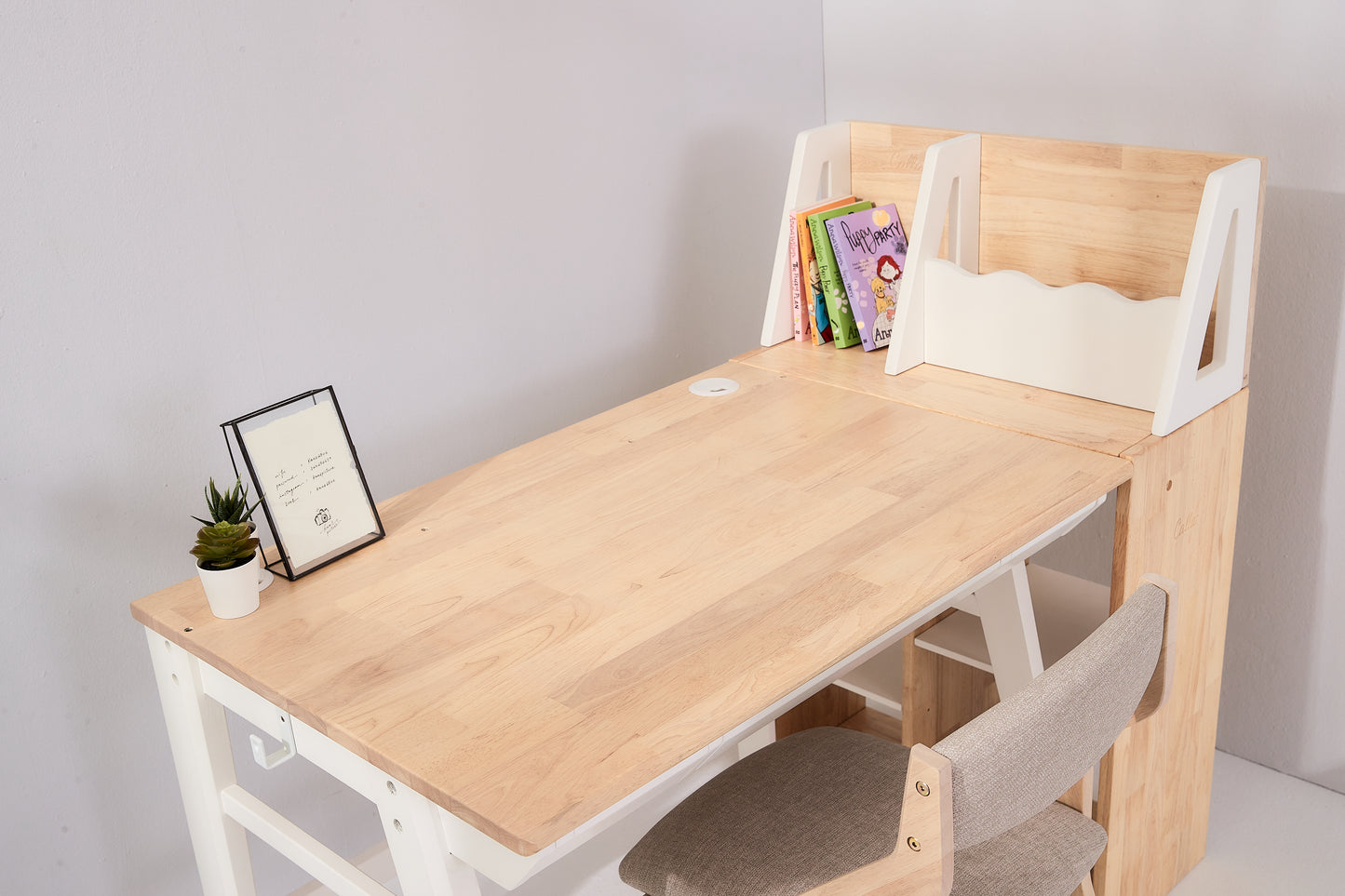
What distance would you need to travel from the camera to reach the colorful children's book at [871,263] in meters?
1.96

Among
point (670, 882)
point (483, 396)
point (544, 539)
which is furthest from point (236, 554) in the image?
point (483, 396)

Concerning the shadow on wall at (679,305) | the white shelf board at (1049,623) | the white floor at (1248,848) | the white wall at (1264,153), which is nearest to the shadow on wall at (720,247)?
the shadow on wall at (679,305)

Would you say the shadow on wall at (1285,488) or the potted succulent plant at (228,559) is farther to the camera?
the shadow on wall at (1285,488)

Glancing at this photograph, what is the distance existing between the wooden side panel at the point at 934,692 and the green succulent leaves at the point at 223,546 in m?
1.02

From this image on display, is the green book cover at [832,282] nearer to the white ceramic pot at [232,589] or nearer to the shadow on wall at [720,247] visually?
the shadow on wall at [720,247]

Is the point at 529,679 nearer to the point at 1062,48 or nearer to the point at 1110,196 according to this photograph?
the point at 1110,196

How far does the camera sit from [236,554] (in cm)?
128

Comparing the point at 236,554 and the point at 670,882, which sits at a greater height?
the point at 236,554

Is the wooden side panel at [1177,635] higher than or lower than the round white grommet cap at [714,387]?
lower

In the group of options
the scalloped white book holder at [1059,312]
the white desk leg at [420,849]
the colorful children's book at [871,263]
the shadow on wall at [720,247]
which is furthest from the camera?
the shadow on wall at [720,247]

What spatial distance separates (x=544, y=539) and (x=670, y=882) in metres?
0.42

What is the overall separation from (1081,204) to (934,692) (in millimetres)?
802

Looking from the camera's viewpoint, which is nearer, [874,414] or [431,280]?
[874,414]

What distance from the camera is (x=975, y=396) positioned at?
179 cm
